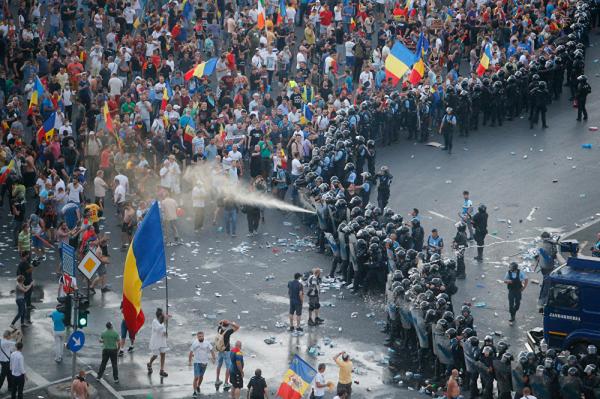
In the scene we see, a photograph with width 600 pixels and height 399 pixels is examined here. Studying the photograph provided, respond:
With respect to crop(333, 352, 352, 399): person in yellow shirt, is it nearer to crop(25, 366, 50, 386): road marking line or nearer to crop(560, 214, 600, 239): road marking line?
crop(25, 366, 50, 386): road marking line

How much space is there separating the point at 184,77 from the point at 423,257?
1561 centimetres

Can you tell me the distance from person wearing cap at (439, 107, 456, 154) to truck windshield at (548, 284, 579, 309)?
13.9 m

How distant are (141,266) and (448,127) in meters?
16.9

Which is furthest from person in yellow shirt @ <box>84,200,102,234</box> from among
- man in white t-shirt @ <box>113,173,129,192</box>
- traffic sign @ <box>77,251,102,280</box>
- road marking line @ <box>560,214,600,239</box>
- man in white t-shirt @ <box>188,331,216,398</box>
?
road marking line @ <box>560,214,600,239</box>

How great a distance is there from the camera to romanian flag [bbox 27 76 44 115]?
1737 inches

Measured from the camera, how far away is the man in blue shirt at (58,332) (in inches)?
1259

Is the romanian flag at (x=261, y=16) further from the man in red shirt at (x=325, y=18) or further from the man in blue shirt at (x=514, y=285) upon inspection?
the man in blue shirt at (x=514, y=285)

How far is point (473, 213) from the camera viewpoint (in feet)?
133

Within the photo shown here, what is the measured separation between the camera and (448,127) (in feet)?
149

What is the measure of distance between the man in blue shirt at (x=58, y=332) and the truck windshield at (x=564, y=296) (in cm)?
1126

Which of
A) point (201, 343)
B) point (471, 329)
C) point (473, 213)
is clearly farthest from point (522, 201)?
point (201, 343)

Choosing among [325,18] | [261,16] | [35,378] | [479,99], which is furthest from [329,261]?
[325,18]

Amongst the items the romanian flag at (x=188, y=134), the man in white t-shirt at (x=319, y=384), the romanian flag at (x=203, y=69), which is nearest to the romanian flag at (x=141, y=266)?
the man in white t-shirt at (x=319, y=384)

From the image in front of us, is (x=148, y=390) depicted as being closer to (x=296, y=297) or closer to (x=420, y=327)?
(x=296, y=297)
